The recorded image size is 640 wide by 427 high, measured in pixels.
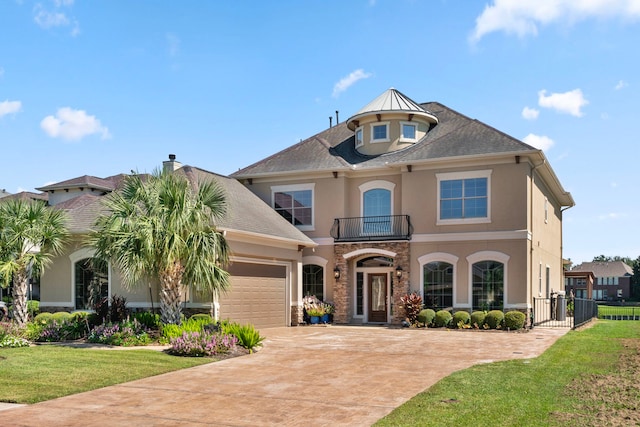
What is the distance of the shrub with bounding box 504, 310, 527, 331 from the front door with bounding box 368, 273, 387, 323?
17.3 feet

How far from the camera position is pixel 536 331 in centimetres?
2114

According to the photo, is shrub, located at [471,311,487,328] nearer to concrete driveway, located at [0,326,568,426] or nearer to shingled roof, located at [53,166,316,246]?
concrete driveway, located at [0,326,568,426]

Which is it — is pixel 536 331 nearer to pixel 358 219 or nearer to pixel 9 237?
pixel 358 219

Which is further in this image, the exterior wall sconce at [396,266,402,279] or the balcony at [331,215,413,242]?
the balcony at [331,215,413,242]

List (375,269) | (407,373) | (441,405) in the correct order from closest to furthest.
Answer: (441,405) → (407,373) → (375,269)

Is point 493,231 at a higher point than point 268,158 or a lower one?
lower

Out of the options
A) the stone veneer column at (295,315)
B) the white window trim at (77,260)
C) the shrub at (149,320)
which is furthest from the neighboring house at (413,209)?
the shrub at (149,320)

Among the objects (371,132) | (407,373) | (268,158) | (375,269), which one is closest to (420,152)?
(371,132)

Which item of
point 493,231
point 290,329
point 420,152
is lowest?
point 290,329

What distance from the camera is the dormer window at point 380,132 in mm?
25859

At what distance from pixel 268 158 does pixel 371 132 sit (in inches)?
191

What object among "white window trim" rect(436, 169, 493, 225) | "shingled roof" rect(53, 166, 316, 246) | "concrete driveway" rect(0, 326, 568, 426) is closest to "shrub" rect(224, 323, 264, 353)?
"concrete driveway" rect(0, 326, 568, 426)

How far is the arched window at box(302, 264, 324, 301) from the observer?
2542 centimetres

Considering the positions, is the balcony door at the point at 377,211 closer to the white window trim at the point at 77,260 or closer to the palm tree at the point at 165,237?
the palm tree at the point at 165,237
